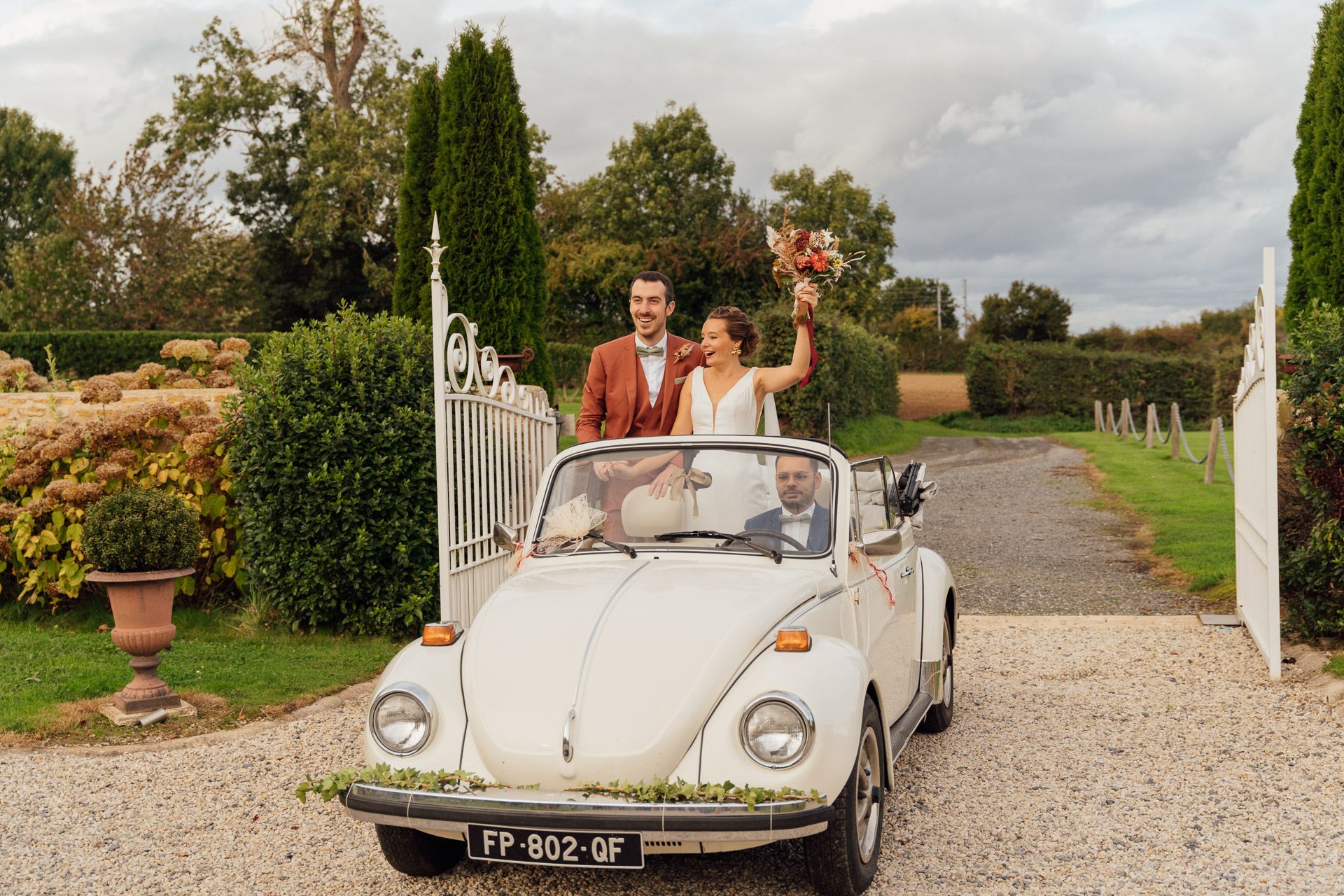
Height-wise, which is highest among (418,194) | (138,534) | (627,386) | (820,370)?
(418,194)

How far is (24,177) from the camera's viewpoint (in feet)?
164

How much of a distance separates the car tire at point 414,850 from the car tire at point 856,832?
127cm

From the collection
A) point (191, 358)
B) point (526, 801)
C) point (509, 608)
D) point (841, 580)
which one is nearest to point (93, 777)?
point (509, 608)

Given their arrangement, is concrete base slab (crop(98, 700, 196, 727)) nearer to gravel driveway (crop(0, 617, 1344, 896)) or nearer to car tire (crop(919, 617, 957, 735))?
gravel driveway (crop(0, 617, 1344, 896))

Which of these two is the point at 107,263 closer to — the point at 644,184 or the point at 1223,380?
the point at 644,184

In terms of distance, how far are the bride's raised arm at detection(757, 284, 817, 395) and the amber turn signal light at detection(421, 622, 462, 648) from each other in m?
1.96

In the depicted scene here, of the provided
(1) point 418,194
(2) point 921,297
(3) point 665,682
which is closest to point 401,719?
(3) point 665,682

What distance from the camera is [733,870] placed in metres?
3.98

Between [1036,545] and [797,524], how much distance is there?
30.0 feet

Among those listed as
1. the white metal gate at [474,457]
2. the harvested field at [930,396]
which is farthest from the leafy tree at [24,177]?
the white metal gate at [474,457]

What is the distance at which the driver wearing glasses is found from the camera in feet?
14.5

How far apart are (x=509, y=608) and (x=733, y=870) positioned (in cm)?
123

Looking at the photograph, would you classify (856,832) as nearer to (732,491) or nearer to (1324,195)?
(732,491)

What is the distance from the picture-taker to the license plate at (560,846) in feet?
10.4
